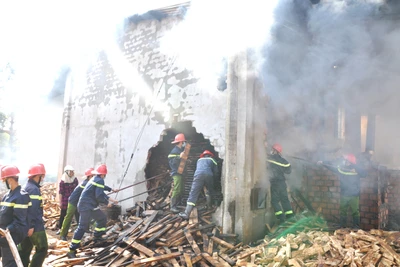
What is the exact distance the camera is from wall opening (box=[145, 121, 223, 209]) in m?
7.28

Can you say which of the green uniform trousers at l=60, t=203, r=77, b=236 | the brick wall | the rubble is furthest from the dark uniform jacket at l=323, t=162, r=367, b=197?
the green uniform trousers at l=60, t=203, r=77, b=236

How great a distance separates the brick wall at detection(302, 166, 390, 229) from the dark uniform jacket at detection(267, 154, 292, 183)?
121cm

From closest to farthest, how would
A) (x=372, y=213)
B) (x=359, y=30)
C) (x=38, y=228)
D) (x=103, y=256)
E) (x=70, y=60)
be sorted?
(x=38, y=228)
(x=103, y=256)
(x=372, y=213)
(x=359, y=30)
(x=70, y=60)

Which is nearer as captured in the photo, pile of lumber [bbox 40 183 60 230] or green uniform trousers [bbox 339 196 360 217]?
green uniform trousers [bbox 339 196 360 217]

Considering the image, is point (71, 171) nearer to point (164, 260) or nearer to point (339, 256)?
point (164, 260)

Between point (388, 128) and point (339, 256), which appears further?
point (388, 128)

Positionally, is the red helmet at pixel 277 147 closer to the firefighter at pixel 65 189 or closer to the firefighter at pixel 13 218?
the firefighter at pixel 13 218

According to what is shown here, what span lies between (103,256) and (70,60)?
840cm

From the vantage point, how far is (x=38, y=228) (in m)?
4.72

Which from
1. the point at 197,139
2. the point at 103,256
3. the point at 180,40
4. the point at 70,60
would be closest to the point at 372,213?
the point at 197,139

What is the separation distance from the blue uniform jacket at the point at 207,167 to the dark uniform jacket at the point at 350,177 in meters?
3.06

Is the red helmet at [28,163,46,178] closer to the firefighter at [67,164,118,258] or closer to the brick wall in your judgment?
the firefighter at [67,164,118,258]

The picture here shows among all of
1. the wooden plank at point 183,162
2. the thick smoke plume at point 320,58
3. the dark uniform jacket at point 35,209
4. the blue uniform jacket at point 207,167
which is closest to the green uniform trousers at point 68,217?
the dark uniform jacket at point 35,209

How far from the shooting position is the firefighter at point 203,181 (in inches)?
258
